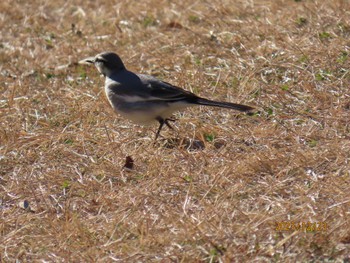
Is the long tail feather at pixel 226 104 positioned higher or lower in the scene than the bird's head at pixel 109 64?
lower

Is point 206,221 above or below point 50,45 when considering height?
above

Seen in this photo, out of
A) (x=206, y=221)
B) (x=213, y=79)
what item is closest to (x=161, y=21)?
(x=213, y=79)

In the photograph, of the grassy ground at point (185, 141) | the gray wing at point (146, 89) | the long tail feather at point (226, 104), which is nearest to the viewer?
the grassy ground at point (185, 141)

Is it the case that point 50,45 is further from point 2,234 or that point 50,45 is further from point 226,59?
point 2,234

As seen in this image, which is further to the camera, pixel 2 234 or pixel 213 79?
pixel 213 79

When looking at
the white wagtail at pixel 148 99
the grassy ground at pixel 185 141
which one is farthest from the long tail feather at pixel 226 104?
the grassy ground at pixel 185 141

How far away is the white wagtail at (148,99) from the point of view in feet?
22.5

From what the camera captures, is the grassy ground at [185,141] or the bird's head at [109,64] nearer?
the grassy ground at [185,141]

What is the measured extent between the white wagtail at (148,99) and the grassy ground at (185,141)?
19cm

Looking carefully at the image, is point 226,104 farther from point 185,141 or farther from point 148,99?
point 148,99

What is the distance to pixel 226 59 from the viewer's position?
844cm

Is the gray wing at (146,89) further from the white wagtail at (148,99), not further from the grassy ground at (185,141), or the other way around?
the grassy ground at (185,141)

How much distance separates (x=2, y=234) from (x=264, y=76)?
3190 mm

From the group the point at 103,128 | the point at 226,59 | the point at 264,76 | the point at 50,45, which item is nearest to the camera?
the point at 103,128
